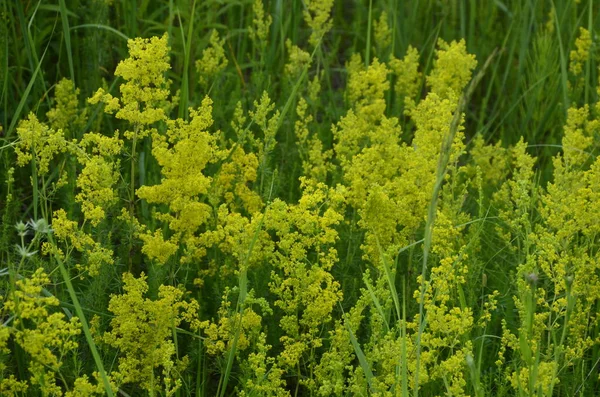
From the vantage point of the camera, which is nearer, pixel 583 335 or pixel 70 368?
pixel 70 368

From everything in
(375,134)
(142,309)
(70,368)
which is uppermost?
(375,134)

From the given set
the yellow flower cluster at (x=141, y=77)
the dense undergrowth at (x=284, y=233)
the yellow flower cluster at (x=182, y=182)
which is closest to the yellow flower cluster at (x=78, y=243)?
the dense undergrowth at (x=284, y=233)

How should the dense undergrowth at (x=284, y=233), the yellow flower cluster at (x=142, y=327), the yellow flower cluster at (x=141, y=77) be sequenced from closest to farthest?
1. the dense undergrowth at (x=284, y=233)
2. the yellow flower cluster at (x=142, y=327)
3. the yellow flower cluster at (x=141, y=77)

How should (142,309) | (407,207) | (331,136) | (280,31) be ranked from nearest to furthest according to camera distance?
(142,309)
(407,207)
(331,136)
(280,31)

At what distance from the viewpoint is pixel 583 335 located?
3.21 m

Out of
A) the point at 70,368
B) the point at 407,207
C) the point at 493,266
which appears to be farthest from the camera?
the point at 493,266

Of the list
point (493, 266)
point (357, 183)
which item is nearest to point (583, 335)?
point (493, 266)

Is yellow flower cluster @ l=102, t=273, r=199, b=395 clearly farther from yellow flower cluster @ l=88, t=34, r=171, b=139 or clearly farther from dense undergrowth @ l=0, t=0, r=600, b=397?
yellow flower cluster @ l=88, t=34, r=171, b=139

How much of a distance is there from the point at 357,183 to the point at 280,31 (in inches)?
72.0

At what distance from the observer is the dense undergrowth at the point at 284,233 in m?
2.55

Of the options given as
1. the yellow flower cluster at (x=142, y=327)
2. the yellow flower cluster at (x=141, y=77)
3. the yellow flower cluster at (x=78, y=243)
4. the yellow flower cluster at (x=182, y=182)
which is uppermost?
the yellow flower cluster at (x=141, y=77)

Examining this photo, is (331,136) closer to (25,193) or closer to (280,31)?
(280,31)

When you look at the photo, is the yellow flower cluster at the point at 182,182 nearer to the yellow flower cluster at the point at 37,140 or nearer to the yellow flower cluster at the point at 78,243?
the yellow flower cluster at the point at 78,243

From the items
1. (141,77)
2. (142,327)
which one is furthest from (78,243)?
(141,77)
